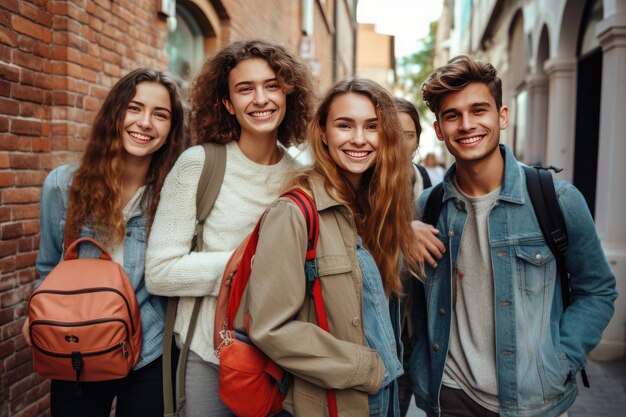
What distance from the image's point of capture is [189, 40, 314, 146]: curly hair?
90.4 inches

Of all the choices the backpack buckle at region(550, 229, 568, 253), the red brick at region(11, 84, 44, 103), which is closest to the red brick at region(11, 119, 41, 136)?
the red brick at region(11, 84, 44, 103)

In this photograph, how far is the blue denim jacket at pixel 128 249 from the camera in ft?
7.34

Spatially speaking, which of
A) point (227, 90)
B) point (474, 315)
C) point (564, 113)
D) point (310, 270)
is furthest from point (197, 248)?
point (564, 113)

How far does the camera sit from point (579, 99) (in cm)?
734

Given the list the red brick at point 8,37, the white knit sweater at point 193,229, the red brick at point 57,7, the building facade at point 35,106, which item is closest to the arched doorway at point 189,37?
the building facade at point 35,106

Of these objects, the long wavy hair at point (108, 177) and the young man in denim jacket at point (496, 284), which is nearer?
the young man in denim jacket at point (496, 284)

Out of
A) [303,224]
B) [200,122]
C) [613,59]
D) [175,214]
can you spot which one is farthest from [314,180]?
[613,59]

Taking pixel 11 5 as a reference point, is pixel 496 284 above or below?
below

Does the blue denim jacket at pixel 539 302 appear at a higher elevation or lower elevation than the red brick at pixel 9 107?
lower

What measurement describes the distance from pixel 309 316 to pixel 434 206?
2.87 ft

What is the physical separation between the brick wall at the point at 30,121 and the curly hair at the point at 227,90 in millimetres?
1301

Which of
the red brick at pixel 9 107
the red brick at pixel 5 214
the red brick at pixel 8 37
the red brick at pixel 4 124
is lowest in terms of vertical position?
the red brick at pixel 5 214

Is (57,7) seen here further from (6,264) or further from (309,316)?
(309,316)

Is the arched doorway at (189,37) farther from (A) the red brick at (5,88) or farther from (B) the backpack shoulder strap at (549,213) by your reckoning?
(B) the backpack shoulder strap at (549,213)
